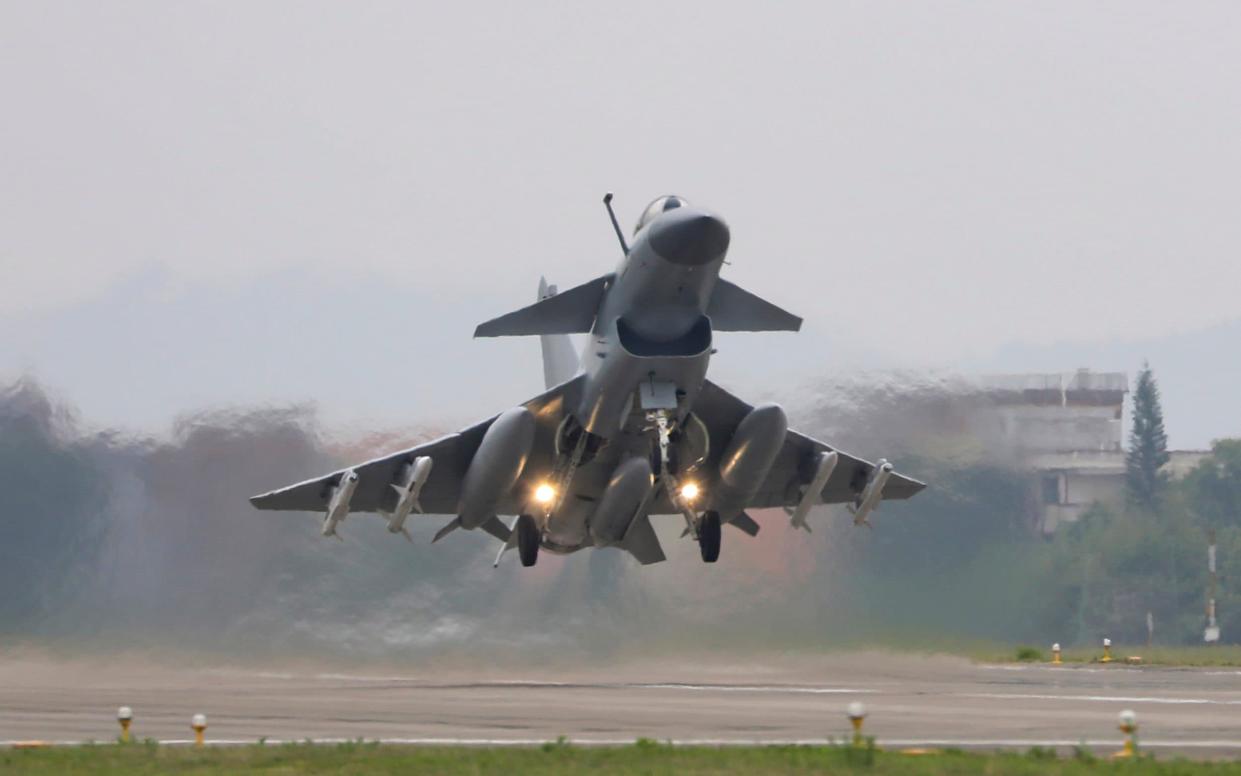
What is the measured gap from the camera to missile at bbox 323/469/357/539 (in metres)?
25.3

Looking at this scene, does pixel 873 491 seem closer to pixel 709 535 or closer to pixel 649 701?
pixel 709 535

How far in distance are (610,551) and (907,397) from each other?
652 cm

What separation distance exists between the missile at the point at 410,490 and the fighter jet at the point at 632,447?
0.02m

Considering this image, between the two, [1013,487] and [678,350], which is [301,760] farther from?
[1013,487]

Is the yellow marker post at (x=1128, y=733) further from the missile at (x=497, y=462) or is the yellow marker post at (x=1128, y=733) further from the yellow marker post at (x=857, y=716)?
the missile at (x=497, y=462)

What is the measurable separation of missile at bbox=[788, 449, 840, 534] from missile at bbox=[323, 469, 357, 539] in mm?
7080

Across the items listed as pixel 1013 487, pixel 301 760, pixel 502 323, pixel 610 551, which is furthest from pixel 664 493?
pixel 301 760

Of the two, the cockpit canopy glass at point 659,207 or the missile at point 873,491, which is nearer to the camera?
the cockpit canopy glass at point 659,207

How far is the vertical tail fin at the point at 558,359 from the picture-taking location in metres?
30.8

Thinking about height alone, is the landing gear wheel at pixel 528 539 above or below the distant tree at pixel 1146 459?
below

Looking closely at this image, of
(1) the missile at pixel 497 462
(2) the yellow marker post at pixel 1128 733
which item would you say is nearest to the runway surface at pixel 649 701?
(2) the yellow marker post at pixel 1128 733

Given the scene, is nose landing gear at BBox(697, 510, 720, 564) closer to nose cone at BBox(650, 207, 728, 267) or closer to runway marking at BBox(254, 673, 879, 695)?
runway marking at BBox(254, 673, 879, 695)

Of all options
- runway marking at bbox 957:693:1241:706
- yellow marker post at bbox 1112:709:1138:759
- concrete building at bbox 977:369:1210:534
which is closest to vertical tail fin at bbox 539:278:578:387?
concrete building at bbox 977:369:1210:534

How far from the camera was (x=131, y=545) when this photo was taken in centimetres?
2922
